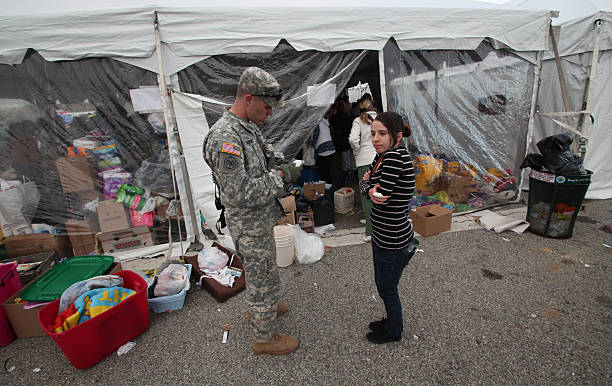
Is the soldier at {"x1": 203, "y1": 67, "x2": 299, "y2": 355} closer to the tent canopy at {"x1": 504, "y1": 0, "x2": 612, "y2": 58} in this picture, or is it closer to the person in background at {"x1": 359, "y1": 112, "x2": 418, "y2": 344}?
the person in background at {"x1": 359, "y1": 112, "x2": 418, "y2": 344}

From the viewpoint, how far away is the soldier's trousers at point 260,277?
191cm

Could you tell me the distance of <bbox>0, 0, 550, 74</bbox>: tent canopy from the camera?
3043 millimetres

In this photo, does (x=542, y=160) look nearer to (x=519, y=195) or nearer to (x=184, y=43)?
(x=519, y=195)

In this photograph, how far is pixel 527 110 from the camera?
468 centimetres

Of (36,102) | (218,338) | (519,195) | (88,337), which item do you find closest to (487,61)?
(519,195)

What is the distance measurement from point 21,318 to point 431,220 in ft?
15.0

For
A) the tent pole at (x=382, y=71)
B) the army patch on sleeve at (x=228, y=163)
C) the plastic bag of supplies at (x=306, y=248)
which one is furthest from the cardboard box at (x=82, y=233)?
the tent pole at (x=382, y=71)

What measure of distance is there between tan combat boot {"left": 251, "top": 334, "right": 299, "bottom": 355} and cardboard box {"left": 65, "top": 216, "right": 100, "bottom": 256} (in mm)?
2888

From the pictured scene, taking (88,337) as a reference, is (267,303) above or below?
above

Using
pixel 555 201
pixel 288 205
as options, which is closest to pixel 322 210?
pixel 288 205

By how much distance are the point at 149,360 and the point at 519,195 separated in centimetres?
602

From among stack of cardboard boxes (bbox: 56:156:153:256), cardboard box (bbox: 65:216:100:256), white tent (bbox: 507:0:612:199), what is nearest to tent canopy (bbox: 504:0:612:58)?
white tent (bbox: 507:0:612:199)

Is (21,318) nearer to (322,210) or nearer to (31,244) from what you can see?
(31,244)

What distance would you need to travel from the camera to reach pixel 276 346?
2.11m
